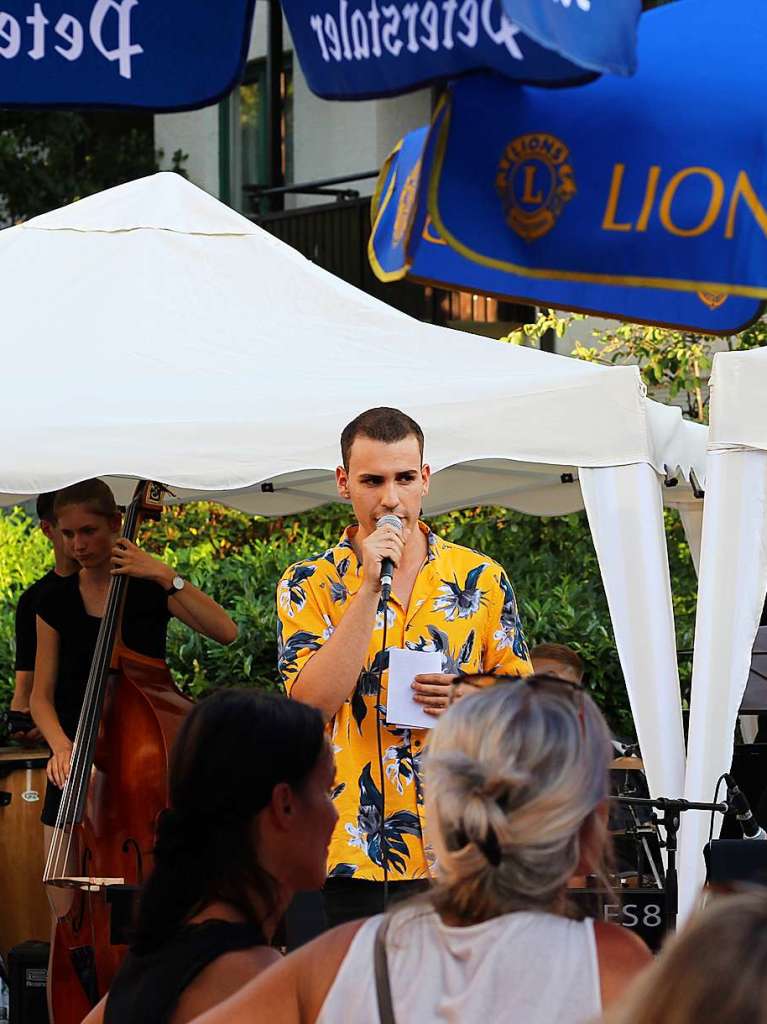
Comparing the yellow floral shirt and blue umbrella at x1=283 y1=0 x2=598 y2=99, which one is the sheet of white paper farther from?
blue umbrella at x1=283 y1=0 x2=598 y2=99

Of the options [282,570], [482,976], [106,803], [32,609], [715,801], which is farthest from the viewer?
[282,570]

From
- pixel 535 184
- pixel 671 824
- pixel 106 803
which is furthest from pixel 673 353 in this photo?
pixel 535 184

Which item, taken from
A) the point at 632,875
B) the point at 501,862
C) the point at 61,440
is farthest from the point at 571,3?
the point at 632,875

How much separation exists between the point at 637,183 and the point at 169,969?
66.6 inches

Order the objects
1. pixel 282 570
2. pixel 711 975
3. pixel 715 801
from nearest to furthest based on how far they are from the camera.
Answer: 1. pixel 711 975
2. pixel 715 801
3. pixel 282 570

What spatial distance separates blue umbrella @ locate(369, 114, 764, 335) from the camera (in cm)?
308

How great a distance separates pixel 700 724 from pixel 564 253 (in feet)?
8.67

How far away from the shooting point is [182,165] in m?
18.1

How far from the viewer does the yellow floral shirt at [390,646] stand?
12.3ft

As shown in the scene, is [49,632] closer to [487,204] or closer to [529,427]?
[529,427]

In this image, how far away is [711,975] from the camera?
1.56 meters

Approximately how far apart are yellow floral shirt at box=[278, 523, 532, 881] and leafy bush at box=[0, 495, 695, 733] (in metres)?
4.46

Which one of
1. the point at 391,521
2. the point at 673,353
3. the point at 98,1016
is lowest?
the point at 98,1016

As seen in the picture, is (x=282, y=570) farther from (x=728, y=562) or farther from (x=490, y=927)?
(x=490, y=927)
